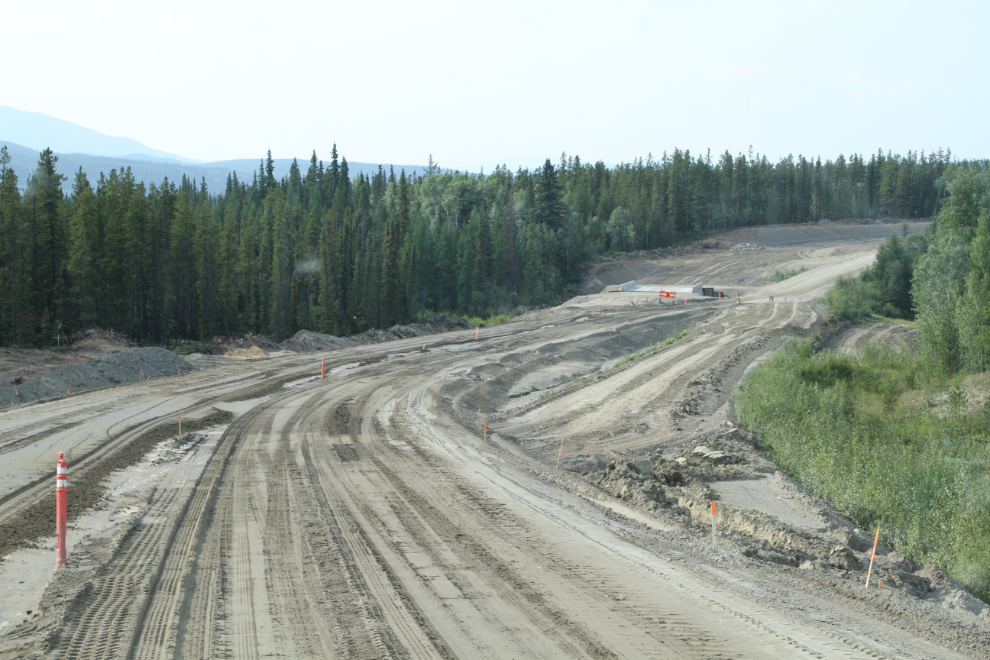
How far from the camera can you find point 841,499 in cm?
1333

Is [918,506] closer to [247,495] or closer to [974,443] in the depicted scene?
[974,443]

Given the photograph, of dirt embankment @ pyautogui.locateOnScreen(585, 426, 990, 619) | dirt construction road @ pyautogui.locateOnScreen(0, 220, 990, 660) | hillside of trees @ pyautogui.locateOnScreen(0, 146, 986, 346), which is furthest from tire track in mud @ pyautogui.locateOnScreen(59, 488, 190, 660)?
hillside of trees @ pyautogui.locateOnScreen(0, 146, 986, 346)

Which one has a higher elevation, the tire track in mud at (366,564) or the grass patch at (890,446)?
the tire track in mud at (366,564)

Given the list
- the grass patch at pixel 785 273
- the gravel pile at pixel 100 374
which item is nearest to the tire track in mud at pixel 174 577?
the gravel pile at pixel 100 374

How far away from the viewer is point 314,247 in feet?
255

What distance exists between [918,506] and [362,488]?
1047cm

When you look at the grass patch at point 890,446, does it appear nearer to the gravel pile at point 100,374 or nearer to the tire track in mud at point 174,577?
the tire track in mud at point 174,577

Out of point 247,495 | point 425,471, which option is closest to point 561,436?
point 425,471

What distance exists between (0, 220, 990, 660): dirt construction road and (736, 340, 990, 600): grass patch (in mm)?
1701

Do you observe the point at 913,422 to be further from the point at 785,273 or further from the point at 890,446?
the point at 785,273

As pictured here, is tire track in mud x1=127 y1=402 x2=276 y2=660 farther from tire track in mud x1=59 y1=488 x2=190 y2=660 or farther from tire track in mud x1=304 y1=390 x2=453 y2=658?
tire track in mud x1=304 y1=390 x2=453 y2=658

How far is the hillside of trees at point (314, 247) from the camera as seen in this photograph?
1881 inches

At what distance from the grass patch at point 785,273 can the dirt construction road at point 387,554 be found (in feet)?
213

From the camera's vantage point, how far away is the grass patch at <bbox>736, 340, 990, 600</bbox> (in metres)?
11.7
